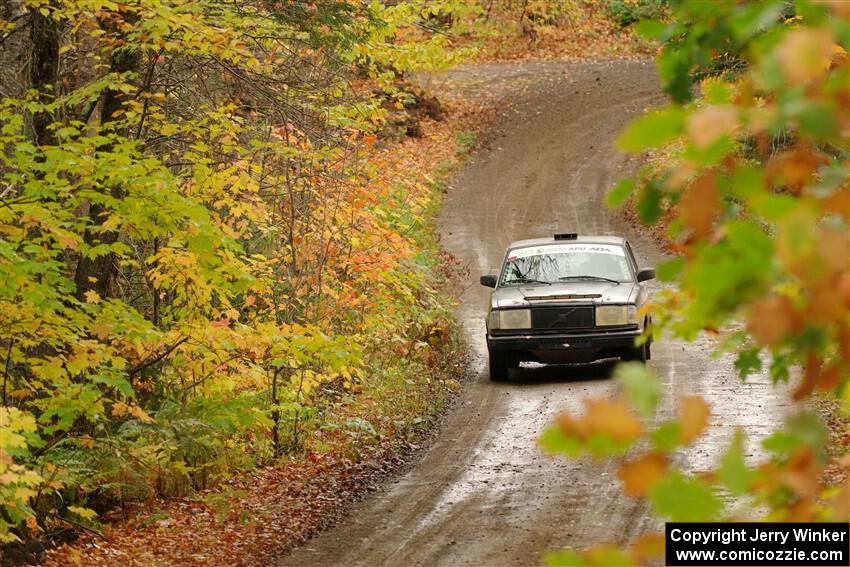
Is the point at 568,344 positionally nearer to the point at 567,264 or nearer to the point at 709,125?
the point at 567,264

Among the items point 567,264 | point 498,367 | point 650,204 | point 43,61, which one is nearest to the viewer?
point 650,204

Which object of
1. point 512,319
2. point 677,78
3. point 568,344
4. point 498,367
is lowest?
point 498,367

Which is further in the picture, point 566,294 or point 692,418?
point 566,294

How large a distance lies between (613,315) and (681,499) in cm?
1201

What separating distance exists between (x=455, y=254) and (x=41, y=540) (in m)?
16.3

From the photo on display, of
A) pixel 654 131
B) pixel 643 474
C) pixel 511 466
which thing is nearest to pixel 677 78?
pixel 654 131

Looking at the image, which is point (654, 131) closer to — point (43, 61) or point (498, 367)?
point (43, 61)

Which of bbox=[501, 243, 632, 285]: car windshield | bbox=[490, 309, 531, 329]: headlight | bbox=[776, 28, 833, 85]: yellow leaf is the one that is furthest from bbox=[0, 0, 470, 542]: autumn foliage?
bbox=[776, 28, 833, 85]: yellow leaf

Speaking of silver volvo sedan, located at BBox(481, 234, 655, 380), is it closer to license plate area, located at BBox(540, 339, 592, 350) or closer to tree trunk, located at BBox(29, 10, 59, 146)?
license plate area, located at BBox(540, 339, 592, 350)

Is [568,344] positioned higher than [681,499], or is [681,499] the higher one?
[681,499]

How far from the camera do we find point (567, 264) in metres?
14.9

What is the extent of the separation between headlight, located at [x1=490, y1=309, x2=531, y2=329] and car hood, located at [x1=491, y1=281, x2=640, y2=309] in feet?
0.25

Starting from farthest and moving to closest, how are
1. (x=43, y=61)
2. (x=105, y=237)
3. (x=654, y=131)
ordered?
(x=43, y=61) < (x=105, y=237) < (x=654, y=131)

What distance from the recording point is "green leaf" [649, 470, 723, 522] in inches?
72.9
